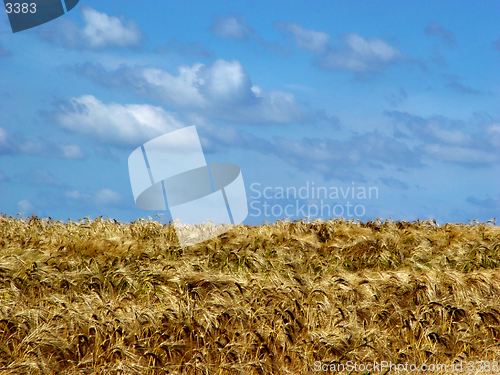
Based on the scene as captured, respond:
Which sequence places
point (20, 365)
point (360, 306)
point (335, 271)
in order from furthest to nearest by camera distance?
point (335, 271)
point (360, 306)
point (20, 365)

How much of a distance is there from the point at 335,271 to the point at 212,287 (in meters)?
3.42

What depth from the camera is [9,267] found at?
7.71 m

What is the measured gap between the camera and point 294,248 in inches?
399

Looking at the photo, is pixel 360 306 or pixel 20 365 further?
pixel 360 306

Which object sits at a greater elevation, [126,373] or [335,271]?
[126,373]

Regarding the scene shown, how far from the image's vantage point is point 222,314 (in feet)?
18.3

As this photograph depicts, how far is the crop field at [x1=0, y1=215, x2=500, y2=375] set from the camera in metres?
5.04

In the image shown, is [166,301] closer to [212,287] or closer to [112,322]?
[212,287]

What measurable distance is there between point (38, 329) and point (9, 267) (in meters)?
3.13

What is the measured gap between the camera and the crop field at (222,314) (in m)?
5.04

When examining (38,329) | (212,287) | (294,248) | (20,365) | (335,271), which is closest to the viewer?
(20,365)

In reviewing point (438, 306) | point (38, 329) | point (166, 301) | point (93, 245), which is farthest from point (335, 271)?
point (38, 329)

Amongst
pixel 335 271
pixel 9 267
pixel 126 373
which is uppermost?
pixel 9 267

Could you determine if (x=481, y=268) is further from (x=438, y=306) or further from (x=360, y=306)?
(x=360, y=306)
